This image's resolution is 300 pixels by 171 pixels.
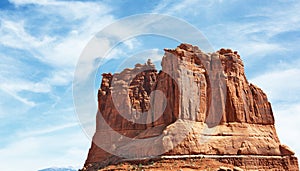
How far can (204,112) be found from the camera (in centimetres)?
8675

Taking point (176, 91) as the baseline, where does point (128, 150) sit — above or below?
below

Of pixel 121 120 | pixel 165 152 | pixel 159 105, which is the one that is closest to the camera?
pixel 165 152

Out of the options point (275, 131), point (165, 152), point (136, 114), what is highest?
point (136, 114)

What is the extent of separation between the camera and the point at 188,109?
84500 millimetres

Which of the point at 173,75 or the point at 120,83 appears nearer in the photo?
the point at 173,75

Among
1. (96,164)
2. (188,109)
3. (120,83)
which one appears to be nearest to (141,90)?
(120,83)

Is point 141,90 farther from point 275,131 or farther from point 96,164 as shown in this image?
point 275,131

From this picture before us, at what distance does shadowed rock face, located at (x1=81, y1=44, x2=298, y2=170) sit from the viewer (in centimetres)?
8100

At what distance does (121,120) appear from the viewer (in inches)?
4316

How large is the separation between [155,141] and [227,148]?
12674mm

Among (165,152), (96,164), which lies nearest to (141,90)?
(96,164)

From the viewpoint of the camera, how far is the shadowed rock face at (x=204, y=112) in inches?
3189

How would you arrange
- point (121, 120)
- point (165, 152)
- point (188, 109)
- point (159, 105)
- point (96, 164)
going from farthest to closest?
point (121, 120) < point (96, 164) < point (159, 105) < point (188, 109) < point (165, 152)

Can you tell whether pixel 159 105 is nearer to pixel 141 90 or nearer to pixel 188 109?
pixel 188 109
